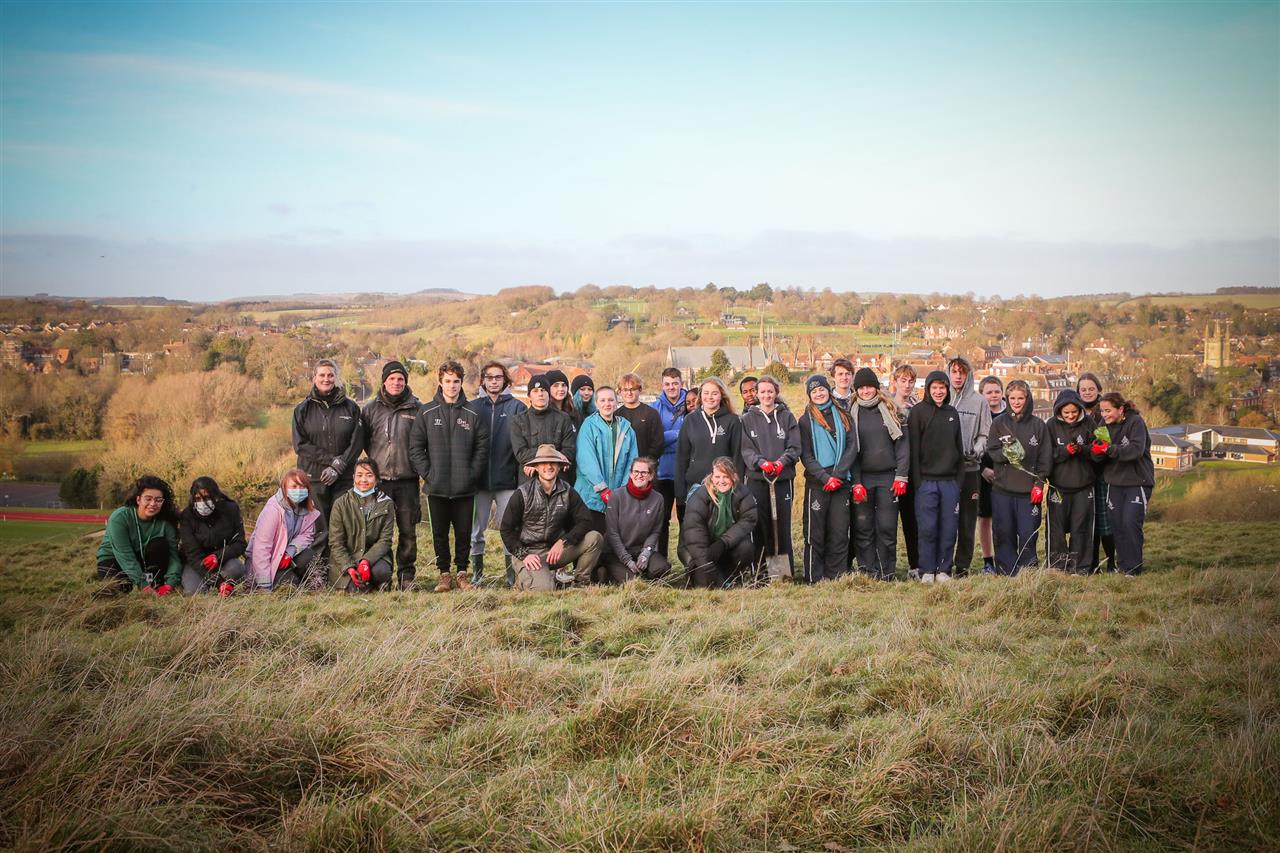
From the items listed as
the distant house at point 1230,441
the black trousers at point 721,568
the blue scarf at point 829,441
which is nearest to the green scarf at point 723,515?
the black trousers at point 721,568

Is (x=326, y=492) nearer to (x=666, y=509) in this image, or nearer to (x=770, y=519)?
(x=666, y=509)

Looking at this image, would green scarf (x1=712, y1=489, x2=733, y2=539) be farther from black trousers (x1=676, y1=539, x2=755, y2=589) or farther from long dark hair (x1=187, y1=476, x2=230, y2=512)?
long dark hair (x1=187, y1=476, x2=230, y2=512)

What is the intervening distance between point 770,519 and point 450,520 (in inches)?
134

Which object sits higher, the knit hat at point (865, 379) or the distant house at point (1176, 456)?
the knit hat at point (865, 379)

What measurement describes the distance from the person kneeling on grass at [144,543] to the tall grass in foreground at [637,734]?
5.12 ft

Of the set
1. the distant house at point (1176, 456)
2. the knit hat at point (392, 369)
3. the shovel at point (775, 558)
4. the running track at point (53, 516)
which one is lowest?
the running track at point (53, 516)

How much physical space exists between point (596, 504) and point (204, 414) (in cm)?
5085

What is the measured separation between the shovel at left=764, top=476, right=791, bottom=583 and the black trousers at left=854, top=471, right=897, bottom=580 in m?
0.86

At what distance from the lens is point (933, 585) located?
696cm

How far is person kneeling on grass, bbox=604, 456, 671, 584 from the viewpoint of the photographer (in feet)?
25.7

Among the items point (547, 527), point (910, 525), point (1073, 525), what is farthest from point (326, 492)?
point (1073, 525)

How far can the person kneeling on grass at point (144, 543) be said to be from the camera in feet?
23.5

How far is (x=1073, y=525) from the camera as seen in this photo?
8.58 m

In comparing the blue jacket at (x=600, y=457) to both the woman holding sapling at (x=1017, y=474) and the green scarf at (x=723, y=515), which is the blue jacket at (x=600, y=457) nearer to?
the green scarf at (x=723, y=515)
